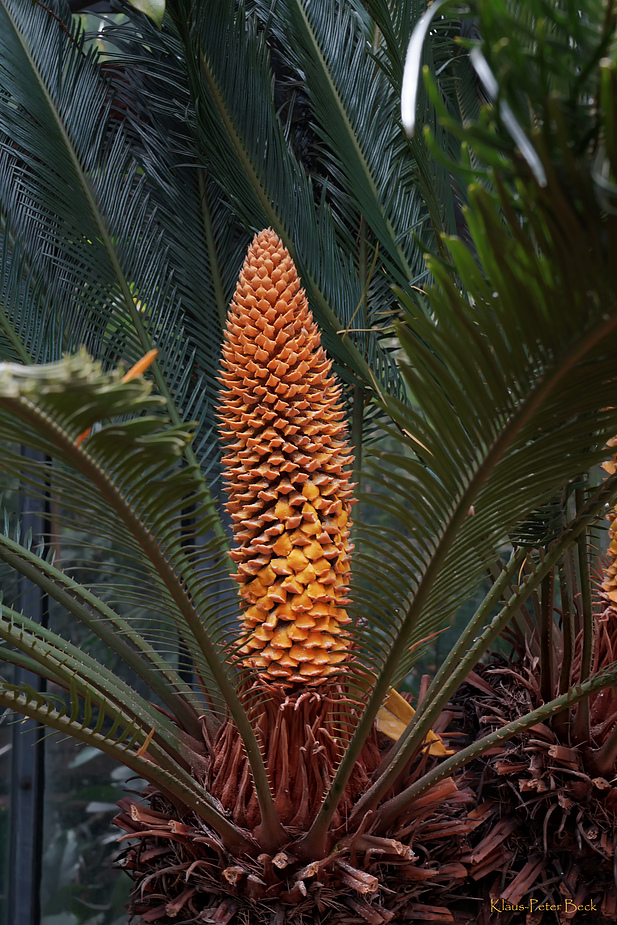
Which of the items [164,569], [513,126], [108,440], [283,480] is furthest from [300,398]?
[513,126]

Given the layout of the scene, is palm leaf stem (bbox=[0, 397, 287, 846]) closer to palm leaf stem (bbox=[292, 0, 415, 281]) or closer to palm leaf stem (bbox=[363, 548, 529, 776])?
palm leaf stem (bbox=[363, 548, 529, 776])

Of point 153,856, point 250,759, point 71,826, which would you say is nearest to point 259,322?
point 250,759

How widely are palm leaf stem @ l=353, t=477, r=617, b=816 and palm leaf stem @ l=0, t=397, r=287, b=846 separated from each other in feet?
0.39

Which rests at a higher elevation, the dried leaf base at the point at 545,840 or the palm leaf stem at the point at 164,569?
the palm leaf stem at the point at 164,569

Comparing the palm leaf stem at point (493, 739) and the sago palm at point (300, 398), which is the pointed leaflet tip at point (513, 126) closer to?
the sago palm at point (300, 398)

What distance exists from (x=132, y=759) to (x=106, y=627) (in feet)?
0.85

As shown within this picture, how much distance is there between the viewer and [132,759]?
2.39ft

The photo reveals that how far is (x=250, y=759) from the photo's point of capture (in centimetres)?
75

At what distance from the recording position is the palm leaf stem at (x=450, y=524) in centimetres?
45

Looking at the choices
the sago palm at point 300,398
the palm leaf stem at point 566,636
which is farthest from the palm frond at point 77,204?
the palm leaf stem at point 566,636

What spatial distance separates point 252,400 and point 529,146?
542mm

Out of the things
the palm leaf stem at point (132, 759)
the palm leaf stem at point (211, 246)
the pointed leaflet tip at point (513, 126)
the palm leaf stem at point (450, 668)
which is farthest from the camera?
the palm leaf stem at point (211, 246)

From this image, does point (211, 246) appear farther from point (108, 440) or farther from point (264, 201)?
point (108, 440)

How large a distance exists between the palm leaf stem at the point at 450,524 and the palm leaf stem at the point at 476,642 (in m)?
0.09
